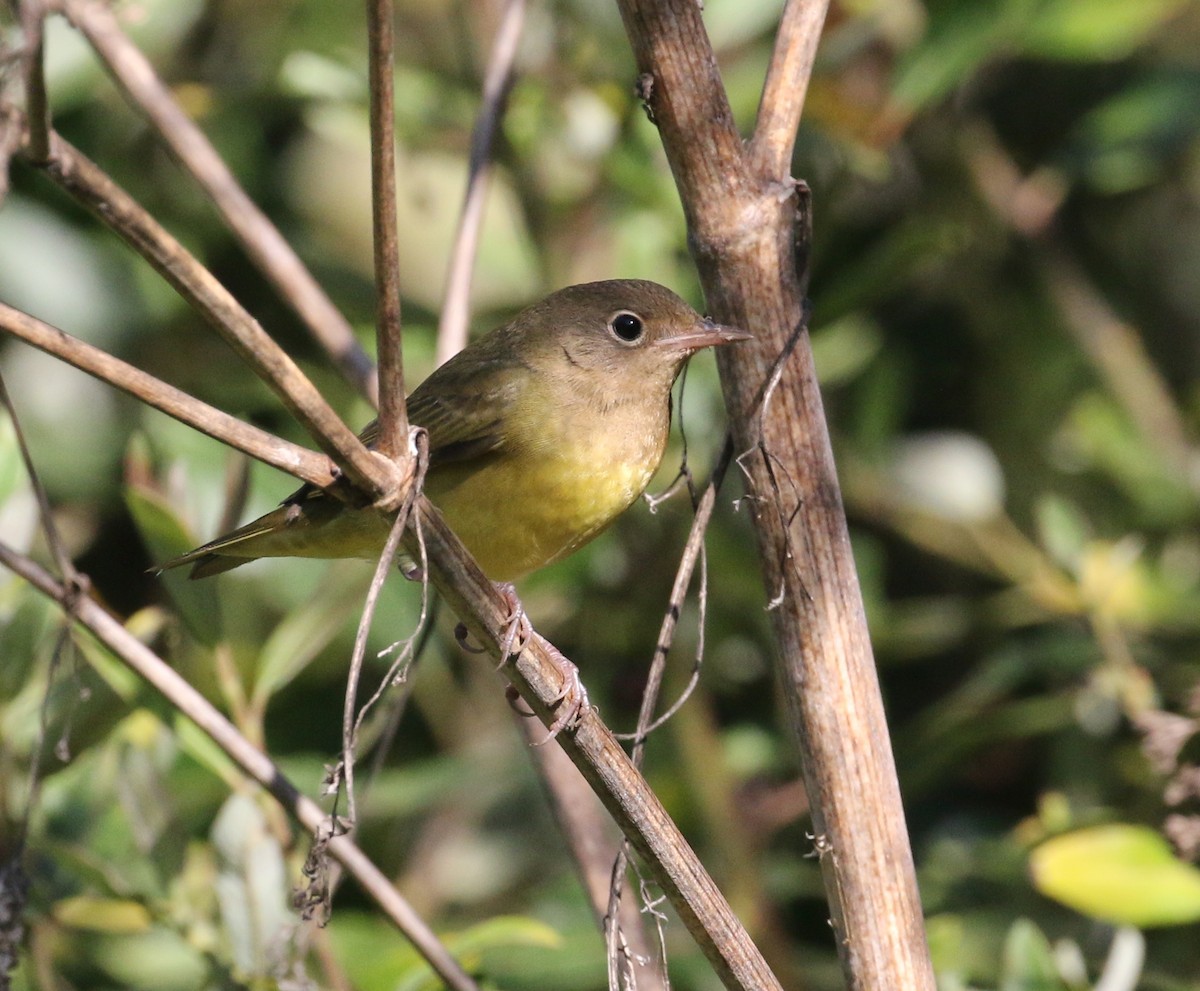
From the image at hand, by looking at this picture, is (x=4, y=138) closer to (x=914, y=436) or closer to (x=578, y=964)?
(x=578, y=964)

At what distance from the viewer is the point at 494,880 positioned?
177 inches

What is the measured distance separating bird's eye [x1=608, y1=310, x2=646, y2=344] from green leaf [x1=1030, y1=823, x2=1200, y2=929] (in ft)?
4.97

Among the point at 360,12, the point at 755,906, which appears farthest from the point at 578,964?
the point at 360,12

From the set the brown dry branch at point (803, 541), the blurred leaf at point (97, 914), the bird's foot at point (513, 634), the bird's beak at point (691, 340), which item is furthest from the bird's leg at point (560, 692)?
the blurred leaf at point (97, 914)

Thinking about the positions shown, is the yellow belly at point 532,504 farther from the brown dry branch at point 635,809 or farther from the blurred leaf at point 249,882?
the brown dry branch at point 635,809

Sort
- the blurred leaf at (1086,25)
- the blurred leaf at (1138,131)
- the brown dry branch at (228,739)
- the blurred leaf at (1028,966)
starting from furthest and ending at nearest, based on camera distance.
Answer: the blurred leaf at (1138,131)
the blurred leaf at (1086,25)
the blurred leaf at (1028,966)
the brown dry branch at (228,739)

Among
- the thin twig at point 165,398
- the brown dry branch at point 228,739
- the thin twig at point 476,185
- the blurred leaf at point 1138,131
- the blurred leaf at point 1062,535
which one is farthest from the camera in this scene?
the blurred leaf at point 1138,131

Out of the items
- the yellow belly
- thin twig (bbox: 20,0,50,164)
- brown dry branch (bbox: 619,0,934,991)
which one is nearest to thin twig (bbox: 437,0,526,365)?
the yellow belly

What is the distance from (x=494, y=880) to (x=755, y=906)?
42.5 inches

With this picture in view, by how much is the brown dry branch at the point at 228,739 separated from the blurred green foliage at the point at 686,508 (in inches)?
17.1

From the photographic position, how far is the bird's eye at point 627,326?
368cm

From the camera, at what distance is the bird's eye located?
368 cm

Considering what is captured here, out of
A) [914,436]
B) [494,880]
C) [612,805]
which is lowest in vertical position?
[612,805]

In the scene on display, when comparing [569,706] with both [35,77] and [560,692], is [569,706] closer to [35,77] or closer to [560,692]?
[560,692]
